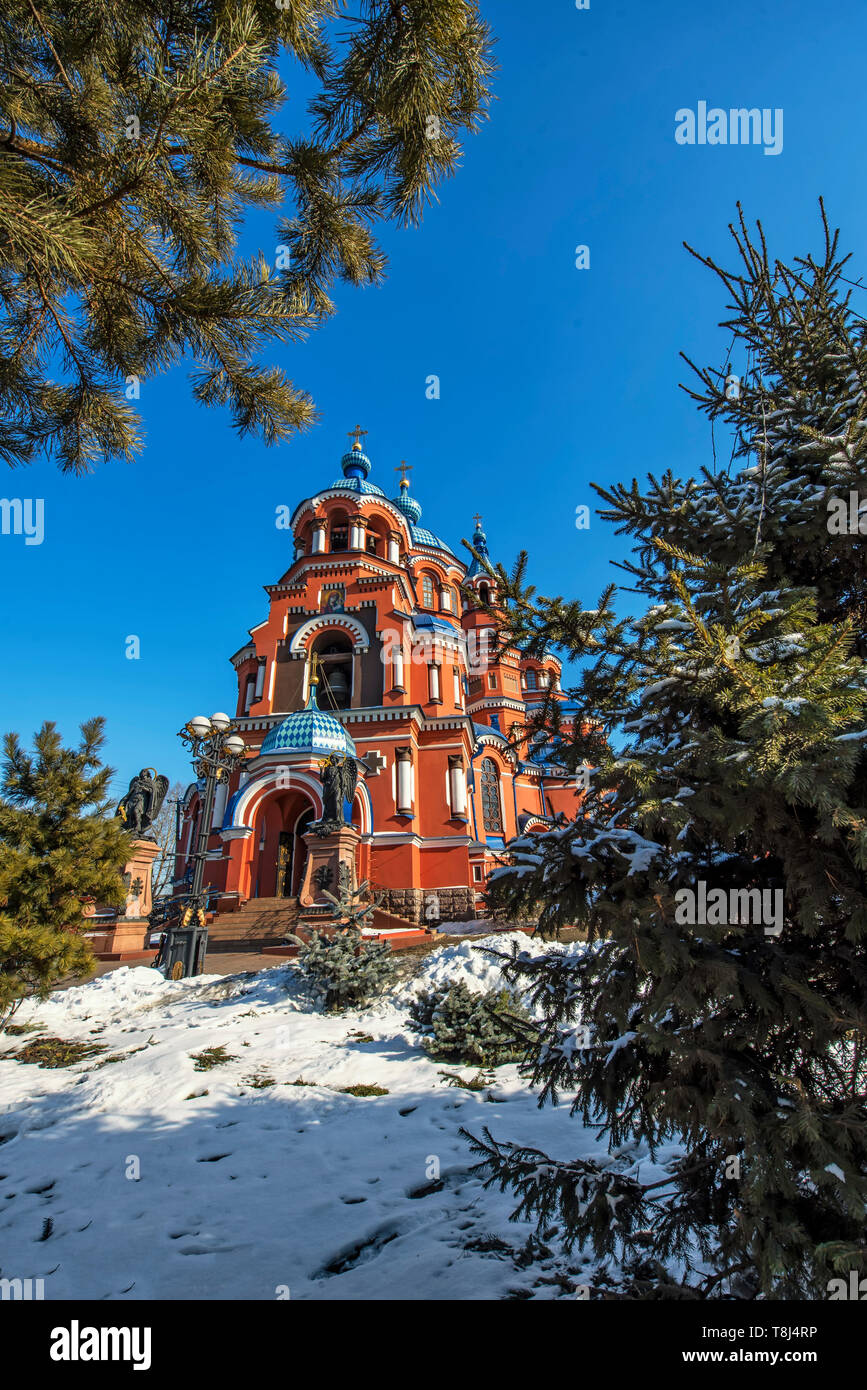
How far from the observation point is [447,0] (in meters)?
3.36

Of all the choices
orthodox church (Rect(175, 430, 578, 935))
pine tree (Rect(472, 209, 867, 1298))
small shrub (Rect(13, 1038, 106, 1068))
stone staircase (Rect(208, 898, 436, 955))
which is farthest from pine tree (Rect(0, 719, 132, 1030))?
orthodox church (Rect(175, 430, 578, 935))

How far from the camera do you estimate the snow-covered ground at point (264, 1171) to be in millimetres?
2660

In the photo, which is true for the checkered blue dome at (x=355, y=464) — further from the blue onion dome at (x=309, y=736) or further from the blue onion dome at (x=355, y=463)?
the blue onion dome at (x=309, y=736)

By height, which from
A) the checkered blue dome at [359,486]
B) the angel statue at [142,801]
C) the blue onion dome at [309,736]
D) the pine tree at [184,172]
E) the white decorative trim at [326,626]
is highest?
the checkered blue dome at [359,486]

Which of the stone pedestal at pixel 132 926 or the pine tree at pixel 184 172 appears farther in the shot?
the stone pedestal at pixel 132 926

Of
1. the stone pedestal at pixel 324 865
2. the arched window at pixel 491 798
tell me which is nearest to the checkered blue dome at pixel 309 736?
the stone pedestal at pixel 324 865

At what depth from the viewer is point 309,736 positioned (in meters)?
16.4

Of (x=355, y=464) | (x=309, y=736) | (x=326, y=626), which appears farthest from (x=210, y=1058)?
(x=355, y=464)

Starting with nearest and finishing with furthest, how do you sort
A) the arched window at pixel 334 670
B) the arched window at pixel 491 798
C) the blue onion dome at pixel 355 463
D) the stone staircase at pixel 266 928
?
the stone staircase at pixel 266 928, the arched window at pixel 334 670, the arched window at pixel 491 798, the blue onion dome at pixel 355 463

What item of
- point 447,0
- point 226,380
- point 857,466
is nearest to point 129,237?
point 226,380

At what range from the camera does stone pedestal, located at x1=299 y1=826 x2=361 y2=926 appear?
42.2 ft

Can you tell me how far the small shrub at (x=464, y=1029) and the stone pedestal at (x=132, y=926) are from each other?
26.9 feet

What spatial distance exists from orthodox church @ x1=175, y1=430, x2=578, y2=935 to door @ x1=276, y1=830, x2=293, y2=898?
0.04 m

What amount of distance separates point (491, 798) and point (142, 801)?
12.2m
